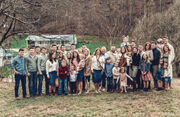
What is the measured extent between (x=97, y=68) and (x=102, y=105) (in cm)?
200

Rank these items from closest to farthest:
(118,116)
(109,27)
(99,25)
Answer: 1. (118,116)
2. (109,27)
3. (99,25)

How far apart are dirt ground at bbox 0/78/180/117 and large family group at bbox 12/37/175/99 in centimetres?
48

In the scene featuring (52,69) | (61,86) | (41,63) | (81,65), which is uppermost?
(41,63)

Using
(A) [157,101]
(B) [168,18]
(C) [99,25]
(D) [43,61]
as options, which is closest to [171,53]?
(A) [157,101]

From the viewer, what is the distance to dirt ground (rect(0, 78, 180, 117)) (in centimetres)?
583

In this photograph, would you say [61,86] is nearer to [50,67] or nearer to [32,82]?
[50,67]

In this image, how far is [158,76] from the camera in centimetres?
829

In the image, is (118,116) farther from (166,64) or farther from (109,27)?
(109,27)

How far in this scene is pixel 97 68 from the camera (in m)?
8.23

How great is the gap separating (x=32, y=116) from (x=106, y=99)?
2.54m

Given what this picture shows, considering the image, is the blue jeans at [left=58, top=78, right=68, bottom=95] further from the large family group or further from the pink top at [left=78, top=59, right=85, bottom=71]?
the pink top at [left=78, top=59, right=85, bottom=71]

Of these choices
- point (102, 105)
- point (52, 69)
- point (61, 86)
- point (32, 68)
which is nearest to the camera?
point (102, 105)

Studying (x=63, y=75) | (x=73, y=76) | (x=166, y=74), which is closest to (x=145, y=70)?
(x=166, y=74)

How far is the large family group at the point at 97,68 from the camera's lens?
314 inches
